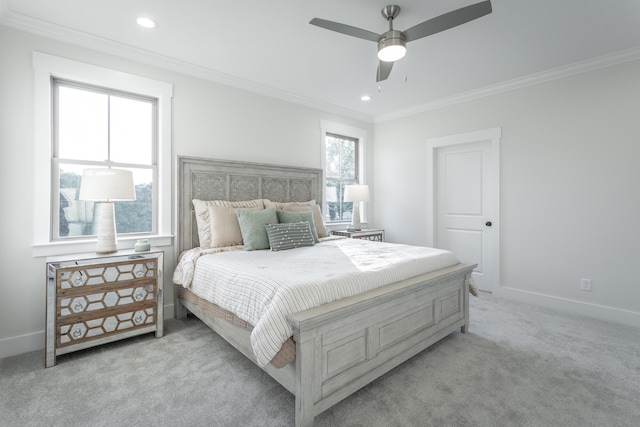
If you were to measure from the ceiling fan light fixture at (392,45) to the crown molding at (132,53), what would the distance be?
6.42 ft

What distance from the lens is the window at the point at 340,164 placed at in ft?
15.6

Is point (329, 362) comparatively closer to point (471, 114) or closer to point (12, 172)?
point (12, 172)

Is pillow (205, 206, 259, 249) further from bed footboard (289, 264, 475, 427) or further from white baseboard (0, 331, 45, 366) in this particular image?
bed footboard (289, 264, 475, 427)

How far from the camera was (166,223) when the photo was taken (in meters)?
3.14

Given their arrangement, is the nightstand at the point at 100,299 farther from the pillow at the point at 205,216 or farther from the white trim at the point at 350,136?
the white trim at the point at 350,136

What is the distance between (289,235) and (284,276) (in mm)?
1152

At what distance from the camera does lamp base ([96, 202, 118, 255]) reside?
254cm

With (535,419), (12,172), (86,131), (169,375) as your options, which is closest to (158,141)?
(86,131)

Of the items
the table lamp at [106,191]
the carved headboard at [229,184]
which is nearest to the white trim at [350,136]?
the carved headboard at [229,184]

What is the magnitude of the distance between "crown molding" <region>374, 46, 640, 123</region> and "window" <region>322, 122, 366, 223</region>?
0.90 meters

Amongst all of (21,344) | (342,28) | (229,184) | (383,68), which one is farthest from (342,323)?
(21,344)

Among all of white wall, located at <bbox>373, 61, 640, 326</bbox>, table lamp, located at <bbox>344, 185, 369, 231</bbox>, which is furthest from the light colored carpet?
table lamp, located at <bbox>344, 185, 369, 231</bbox>

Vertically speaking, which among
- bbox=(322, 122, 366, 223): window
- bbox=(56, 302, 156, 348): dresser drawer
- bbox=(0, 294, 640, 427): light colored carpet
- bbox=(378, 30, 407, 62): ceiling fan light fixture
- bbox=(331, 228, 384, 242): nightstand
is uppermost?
bbox=(378, 30, 407, 62): ceiling fan light fixture

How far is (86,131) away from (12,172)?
66 centimetres
